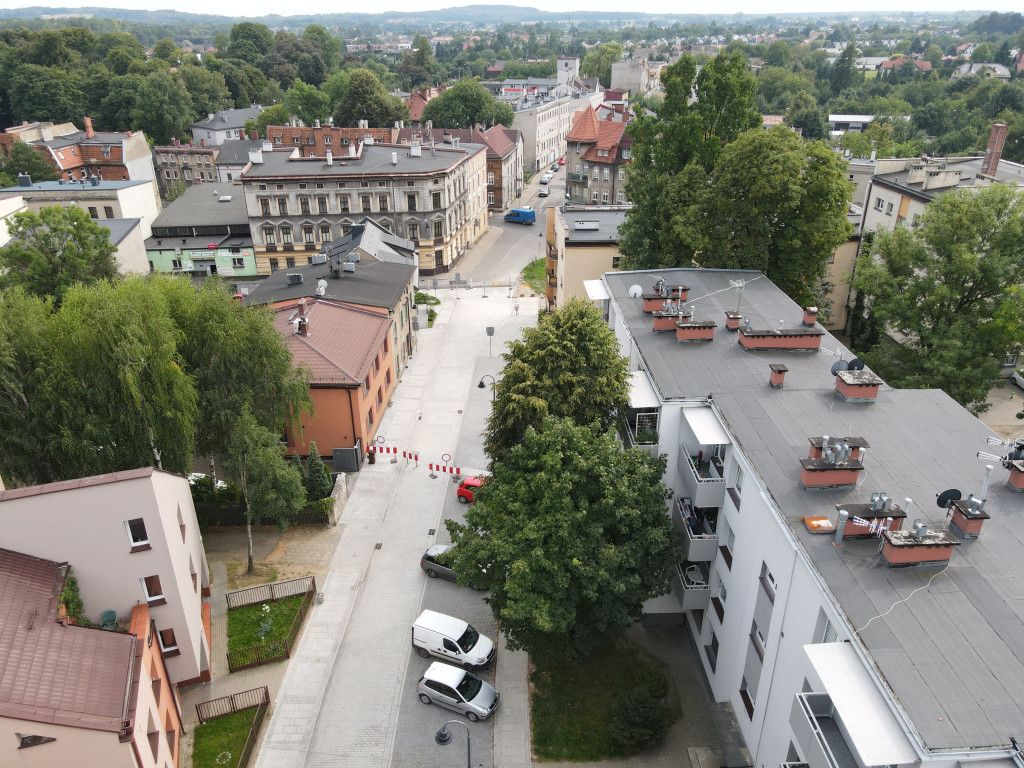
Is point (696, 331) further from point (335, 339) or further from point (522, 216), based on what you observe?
point (522, 216)

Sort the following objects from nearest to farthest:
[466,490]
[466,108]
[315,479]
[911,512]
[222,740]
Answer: [911,512]
[222,740]
[315,479]
[466,490]
[466,108]

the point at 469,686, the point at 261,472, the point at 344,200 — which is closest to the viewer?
the point at 469,686

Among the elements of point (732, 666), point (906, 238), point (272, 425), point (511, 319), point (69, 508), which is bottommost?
point (511, 319)

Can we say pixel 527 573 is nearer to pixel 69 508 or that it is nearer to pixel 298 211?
pixel 69 508

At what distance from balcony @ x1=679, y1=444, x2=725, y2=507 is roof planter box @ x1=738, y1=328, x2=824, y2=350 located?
206 inches

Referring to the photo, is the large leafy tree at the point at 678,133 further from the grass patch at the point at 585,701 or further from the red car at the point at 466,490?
the grass patch at the point at 585,701

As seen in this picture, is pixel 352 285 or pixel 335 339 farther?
pixel 352 285

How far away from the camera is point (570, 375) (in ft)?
80.2

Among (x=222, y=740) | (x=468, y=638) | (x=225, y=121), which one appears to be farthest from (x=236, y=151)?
(x=222, y=740)

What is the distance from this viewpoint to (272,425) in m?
28.8

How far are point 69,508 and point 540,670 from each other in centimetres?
1527

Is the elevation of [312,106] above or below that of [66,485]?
above

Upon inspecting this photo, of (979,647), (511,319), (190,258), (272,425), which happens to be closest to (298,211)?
(190,258)

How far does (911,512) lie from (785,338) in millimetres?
9957
